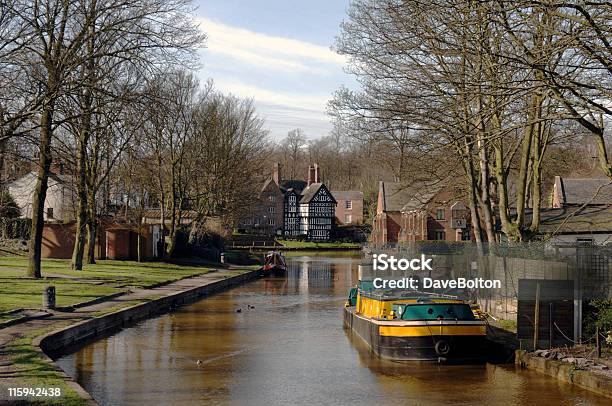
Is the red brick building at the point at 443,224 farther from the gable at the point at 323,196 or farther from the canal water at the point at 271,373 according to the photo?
the gable at the point at 323,196

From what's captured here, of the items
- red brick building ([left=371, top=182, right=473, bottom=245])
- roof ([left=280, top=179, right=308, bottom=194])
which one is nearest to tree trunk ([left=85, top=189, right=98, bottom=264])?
red brick building ([left=371, top=182, right=473, bottom=245])

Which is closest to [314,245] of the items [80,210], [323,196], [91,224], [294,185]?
[323,196]

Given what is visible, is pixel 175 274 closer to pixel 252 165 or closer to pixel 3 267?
pixel 3 267

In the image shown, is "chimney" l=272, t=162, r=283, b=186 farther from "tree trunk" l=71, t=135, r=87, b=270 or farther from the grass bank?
"tree trunk" l=71, t=135, r=87, b=270

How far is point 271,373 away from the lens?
20250 mm

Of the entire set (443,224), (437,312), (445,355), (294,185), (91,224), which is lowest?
(445,355)

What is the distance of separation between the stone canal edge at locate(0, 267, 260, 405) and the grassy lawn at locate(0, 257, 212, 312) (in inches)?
43.3

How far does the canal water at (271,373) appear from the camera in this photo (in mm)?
17281

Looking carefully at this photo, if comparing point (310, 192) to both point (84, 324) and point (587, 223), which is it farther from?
point (84, 324)

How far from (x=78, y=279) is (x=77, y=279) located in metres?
0.05

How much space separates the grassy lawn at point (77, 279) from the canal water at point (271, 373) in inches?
134

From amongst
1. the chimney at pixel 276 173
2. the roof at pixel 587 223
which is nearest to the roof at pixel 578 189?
the roof at pixel 587 223

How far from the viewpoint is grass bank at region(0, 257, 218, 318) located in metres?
28.7

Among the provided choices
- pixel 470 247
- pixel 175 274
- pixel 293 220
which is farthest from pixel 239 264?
pixel 293 220
